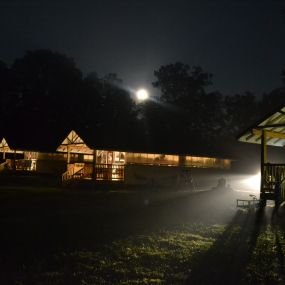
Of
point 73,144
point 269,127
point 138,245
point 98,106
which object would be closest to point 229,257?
point 138,245

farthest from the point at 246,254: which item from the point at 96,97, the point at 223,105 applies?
the point at 223,105

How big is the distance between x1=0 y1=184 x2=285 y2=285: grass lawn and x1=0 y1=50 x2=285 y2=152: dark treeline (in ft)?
114

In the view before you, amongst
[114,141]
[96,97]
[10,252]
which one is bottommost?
[10,252]

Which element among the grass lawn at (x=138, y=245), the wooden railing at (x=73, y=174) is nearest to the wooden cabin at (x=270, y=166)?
the grass lawn at (x=138, y=245)

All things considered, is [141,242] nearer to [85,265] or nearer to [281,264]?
[85,265]

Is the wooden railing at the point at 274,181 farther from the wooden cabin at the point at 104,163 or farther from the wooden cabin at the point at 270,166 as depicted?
the wooden cabin at the point at 104,163

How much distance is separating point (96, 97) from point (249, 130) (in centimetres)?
3889

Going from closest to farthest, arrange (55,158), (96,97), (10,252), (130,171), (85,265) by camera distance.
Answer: (85,265), (10,252), (130,171), (55,158), (96,97)

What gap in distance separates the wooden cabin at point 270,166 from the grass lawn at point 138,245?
30.0 inches

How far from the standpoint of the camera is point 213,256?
8703 mm

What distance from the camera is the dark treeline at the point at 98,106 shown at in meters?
51.8

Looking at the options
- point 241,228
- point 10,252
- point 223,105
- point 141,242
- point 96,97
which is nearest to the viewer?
point 10,252

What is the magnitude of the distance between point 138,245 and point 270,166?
845cm

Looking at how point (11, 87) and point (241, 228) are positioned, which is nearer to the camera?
point (241, 228)
